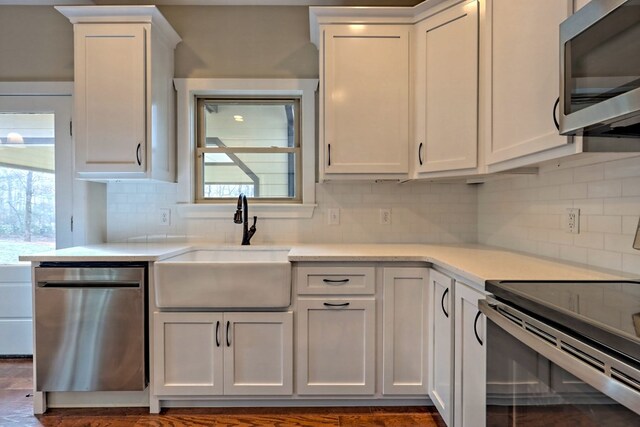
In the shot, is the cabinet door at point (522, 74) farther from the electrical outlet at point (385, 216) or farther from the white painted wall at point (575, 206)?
the electrical outlet at point (385, 216)

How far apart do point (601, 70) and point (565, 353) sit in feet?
2.47

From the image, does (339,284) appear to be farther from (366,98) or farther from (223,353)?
(366,98)

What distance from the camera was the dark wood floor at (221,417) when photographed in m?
1.95

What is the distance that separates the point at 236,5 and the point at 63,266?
6.56 feet

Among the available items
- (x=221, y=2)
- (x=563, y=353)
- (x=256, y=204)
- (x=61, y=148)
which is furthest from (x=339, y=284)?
(x=61, y=148)

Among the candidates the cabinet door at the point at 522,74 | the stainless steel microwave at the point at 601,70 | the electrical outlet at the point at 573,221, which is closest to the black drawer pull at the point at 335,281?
the cabinet door at the point at 522,74

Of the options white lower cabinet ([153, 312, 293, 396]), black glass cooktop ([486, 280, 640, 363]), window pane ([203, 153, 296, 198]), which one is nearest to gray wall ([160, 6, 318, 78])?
window pane ([203, 153, 296, 198])

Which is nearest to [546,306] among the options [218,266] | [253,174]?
[218,266]

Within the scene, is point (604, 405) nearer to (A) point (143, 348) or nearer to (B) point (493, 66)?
(B) point (493, 66)

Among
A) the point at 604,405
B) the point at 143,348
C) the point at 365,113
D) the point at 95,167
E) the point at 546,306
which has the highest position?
the point at 365,113

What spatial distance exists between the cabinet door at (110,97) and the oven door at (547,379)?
2.06 metres

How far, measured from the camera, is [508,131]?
1.63m

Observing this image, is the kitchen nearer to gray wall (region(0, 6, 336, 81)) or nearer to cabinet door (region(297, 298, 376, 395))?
gray wall (region(0, 6, 336, 81))

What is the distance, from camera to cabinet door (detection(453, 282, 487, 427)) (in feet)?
4.50
